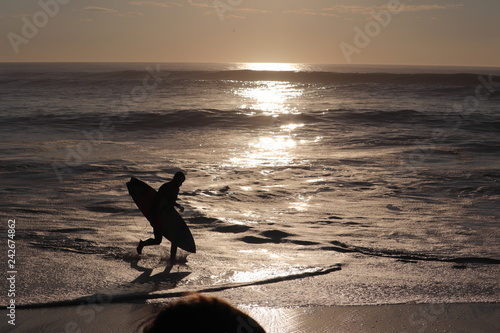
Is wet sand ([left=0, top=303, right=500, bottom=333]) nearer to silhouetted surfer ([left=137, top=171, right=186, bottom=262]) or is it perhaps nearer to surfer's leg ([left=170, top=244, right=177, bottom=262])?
surfer's leg ([left=170, top=244, right=177, bottom=262])

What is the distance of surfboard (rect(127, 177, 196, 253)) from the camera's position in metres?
7.99

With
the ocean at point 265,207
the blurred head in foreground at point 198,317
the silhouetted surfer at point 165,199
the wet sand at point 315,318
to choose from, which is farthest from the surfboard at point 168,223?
the blurred head in foreground at point 198,317

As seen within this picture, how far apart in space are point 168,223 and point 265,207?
3773 millimetres

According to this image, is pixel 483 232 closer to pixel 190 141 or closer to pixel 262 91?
pixel 190 141

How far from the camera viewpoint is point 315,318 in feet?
18.5

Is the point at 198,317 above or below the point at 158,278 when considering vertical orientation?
above

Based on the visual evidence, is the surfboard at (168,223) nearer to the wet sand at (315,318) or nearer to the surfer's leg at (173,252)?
the surfer's leg at (173,252)

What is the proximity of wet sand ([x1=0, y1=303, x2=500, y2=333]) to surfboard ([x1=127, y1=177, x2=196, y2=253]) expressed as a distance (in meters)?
2.03

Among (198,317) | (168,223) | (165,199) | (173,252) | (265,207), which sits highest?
(198,317)

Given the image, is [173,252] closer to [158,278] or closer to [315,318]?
[158,278]

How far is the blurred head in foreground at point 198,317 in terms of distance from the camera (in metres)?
1.24

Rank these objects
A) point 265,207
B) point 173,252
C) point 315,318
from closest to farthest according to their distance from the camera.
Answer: point 315,318, point 173,252, point 265,207

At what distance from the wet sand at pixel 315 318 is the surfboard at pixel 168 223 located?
80.0 inches

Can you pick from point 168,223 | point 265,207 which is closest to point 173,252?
point 168,223
